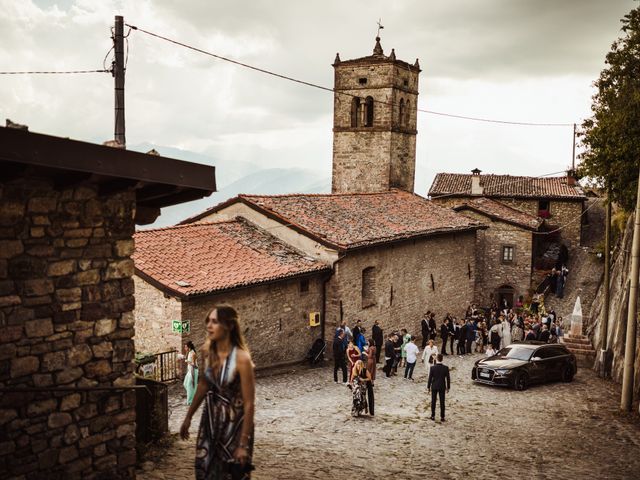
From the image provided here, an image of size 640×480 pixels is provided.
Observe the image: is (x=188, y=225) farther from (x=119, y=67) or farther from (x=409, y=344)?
(x=119, y=67)

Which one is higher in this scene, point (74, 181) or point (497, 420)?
point (74, 181)

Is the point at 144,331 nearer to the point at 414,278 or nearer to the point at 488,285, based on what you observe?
the point at 414,278

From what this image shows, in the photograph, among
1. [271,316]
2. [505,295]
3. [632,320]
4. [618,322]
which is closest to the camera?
[632,320]

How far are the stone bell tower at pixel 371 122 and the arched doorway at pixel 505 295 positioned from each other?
8.45m

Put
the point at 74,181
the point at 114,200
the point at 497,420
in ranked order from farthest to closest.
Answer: the point at 497,420 < the point at 114,200 < the point at 74,181

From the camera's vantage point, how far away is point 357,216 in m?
26.9

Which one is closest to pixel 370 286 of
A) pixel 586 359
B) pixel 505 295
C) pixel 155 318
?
pixel 586 359

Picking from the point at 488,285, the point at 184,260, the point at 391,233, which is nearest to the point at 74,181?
the point at 184,260

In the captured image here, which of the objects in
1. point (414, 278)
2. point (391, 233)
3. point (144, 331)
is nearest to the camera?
point (144, 331)

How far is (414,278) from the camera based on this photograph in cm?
2752

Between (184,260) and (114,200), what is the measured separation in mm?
11311

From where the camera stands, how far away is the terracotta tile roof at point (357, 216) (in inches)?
914

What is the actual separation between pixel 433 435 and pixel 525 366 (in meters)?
6.55

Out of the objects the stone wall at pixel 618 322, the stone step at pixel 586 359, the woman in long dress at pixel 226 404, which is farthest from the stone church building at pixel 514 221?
the woman in long dress at pixel 226 404
